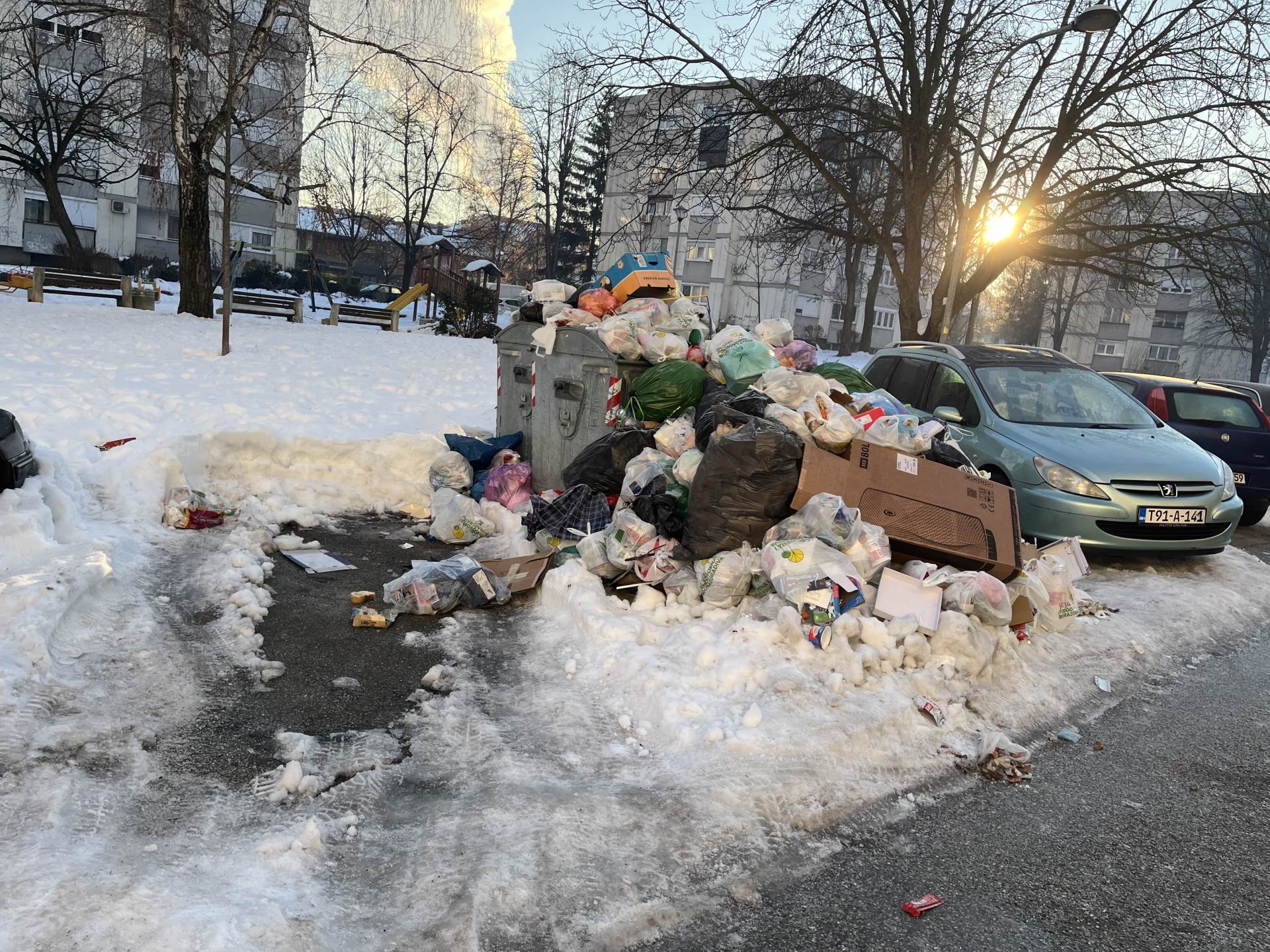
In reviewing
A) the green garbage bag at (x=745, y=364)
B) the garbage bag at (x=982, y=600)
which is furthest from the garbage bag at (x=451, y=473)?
the garbage bag at (x=982, y=600)

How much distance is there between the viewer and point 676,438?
600 centimetres

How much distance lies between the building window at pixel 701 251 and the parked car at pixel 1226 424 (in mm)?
43751

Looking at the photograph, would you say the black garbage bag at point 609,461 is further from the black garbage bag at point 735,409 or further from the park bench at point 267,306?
the park bench at point 267,306

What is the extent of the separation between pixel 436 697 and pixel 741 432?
7.20 feet

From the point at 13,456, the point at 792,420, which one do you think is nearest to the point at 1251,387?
the point at 792,420

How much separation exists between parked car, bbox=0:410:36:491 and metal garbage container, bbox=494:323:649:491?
3366mm

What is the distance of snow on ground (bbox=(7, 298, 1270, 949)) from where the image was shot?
253cm

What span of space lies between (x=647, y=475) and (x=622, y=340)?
1.53m

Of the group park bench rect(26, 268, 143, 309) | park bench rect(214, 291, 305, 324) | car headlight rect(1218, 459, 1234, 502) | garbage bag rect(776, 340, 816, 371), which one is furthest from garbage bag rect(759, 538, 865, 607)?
park bench rect(26, 268, 143, 309)

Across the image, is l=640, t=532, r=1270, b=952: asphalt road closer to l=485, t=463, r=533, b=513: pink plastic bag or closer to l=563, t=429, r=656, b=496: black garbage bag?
l=563, t=429, r=656, b=496: black garbage bag

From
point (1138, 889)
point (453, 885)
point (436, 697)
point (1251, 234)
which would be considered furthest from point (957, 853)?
point (1251, 234)

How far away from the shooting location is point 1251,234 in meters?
15.0

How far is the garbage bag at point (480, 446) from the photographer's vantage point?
25.2ft

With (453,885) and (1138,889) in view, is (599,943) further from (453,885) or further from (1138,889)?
(1138,889)
